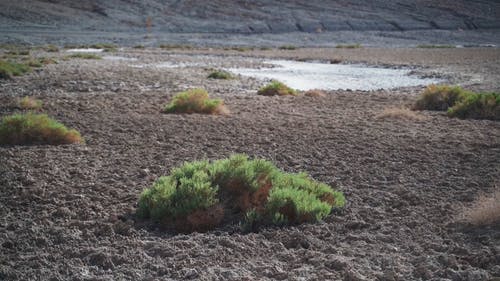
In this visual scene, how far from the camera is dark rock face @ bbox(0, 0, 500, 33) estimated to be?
59338 millimetres

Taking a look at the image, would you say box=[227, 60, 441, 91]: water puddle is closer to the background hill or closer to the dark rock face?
the background hill

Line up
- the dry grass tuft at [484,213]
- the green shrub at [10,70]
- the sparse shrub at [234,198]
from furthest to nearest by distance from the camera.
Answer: the green shrub at [10,70] < the sparse shrub at [234,198] < the dry grass tuft at [484,213]

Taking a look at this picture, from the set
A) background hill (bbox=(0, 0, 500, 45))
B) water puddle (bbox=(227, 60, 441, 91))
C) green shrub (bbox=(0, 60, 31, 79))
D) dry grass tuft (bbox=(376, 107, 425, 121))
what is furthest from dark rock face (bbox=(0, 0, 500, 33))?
dry grass tuft (bbox=(376, 107, 425, 121))

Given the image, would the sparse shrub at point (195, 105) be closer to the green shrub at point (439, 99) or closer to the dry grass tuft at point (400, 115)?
the dry grass tuft at point (400, 115)

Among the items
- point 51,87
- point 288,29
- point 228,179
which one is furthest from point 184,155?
point 288,29

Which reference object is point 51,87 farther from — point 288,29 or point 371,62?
point 288,29

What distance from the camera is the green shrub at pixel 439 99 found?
1433 cm

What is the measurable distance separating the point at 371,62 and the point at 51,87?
70.6 ft

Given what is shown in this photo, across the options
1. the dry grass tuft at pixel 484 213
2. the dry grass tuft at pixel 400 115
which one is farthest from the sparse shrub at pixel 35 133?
the dry grass tuft at pixel 400 115

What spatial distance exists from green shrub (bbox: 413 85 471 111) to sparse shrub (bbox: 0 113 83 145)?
8634 mm

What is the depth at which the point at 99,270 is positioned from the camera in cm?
473

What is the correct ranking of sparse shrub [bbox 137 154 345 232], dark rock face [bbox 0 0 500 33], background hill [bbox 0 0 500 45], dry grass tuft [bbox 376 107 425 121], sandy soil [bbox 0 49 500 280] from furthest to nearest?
dark rock face [bbox 0 0 500 33] < background hill [bbox 0 0 500 45] < dry grass tuft [bbox 376 107 425 121] < sparse shrub [bbox 137 154 345 232] < sandy soil [bbox 0 49 500 280]

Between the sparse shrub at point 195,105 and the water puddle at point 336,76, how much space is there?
25.4ft

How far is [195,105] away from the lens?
12727mm
